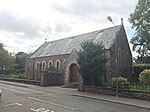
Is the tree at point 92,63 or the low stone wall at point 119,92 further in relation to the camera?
the tree at point 92,63

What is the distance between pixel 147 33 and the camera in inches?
1649

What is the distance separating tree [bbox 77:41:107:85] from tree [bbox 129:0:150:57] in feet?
65.5

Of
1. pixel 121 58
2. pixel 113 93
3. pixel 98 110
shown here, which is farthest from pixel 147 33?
pixel 98 110

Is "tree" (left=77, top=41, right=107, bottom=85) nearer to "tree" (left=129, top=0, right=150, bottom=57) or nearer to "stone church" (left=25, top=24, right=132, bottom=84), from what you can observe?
"stone church" (left=25, top=24, right=132, bottom=84)

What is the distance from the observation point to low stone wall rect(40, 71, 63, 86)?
1289 inches

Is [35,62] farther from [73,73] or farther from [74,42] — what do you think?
[73,73]

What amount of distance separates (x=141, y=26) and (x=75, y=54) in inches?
685

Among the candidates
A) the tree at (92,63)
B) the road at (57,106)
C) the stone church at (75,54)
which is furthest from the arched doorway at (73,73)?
the road at (57,106)

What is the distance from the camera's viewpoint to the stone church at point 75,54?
1324 inches

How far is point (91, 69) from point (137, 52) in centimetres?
2374

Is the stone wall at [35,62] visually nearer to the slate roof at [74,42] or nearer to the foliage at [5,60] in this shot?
the slate roof at [74,42]

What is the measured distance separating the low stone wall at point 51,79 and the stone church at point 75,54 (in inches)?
40.9

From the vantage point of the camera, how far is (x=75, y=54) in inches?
1264

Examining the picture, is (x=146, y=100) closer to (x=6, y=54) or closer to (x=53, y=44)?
(x=53, y=44)
